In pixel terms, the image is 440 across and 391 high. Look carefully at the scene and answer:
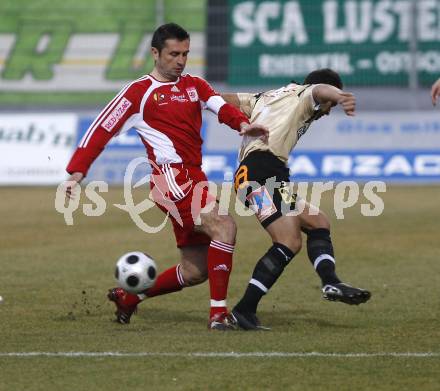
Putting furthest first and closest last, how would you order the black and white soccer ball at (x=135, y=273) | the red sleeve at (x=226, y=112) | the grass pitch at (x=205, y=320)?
the red sleeve at (x=226, y=112), the black and white soccer ball at (x=135, y=273), the grass pitch at (x=205, y=320)

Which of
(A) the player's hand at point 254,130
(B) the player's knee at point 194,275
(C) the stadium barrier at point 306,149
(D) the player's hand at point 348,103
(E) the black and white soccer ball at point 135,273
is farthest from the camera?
(C) the stadium barrier at point 306,149

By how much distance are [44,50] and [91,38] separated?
112 cm

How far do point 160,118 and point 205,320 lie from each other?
66.6 inches

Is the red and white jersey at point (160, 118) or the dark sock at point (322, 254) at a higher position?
the red and white jersey at point (160, 118)

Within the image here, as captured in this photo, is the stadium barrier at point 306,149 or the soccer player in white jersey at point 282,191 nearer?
the soccer player in white jersey at point 282,191

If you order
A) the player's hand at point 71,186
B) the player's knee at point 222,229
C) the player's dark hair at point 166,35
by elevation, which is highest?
the player's dark hair at point 166,35

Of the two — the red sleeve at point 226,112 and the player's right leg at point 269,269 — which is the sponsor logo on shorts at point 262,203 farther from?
the red sleeve at point 226,112

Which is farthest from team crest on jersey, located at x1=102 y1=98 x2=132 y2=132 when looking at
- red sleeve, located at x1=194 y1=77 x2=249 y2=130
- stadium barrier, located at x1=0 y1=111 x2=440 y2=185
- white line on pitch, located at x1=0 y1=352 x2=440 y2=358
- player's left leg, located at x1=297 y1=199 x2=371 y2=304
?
stadium barrier, located at x1=0 y1=111 x2=440 y2=185

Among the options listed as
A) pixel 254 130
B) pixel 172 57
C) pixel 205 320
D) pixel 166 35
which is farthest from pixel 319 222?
pixel 166 35

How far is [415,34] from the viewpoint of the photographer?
24.4m

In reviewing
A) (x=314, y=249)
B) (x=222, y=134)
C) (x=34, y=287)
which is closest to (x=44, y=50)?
(x=222, y=134)

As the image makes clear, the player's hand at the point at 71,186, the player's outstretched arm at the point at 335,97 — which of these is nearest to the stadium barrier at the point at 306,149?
the player's outstretched arm at the point at 335,97

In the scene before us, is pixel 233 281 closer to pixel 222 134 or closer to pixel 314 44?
pixel 222 134

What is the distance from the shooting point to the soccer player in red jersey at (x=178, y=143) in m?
8.50
